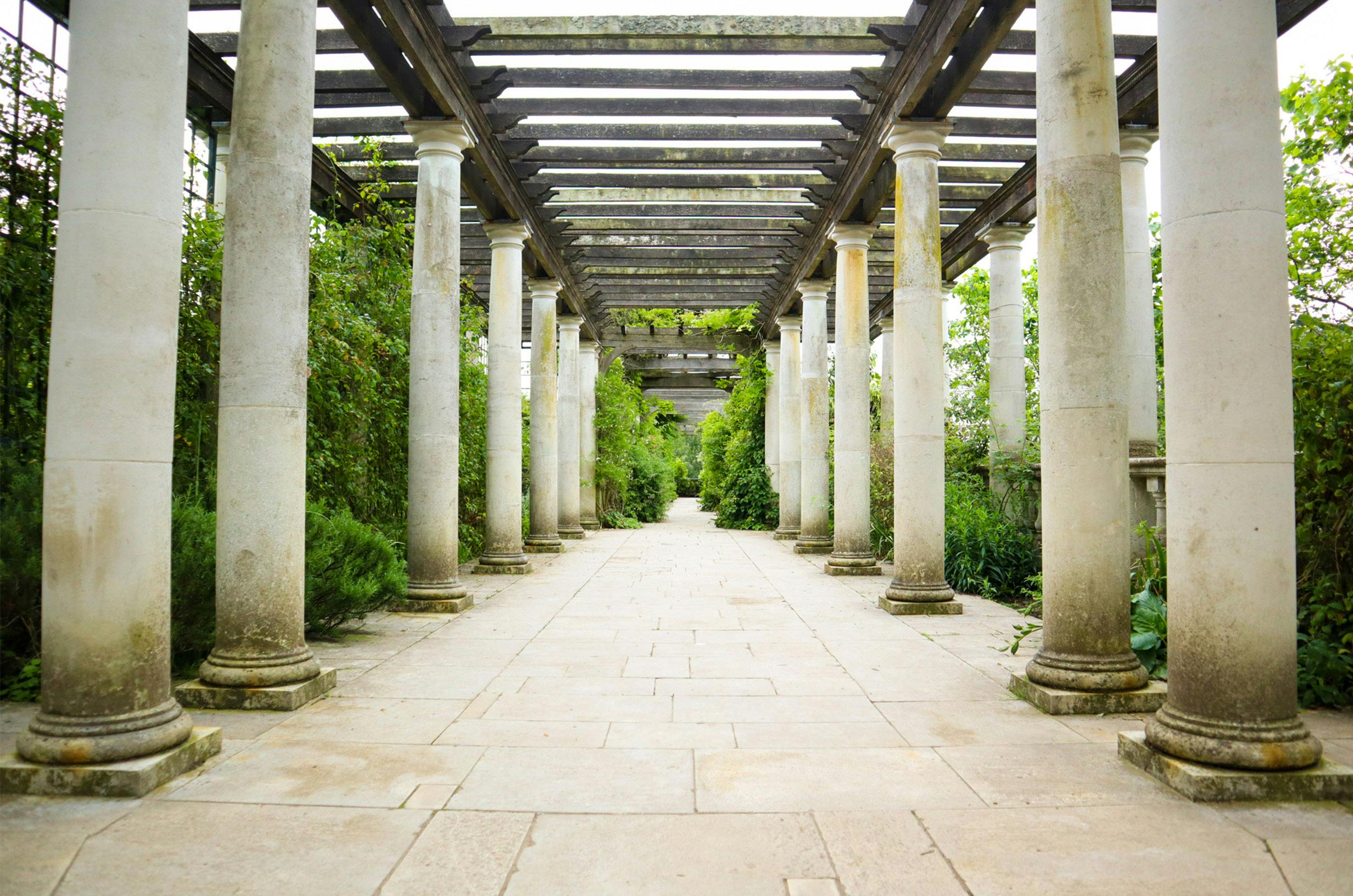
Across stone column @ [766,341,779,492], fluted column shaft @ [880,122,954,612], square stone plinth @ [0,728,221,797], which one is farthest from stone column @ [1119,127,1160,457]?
stone column @ [766,341,779,492]

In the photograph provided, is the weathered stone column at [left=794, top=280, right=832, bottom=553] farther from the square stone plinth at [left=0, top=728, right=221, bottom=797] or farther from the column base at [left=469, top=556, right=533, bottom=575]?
the square stone plinth at [left=0, top=728, right=221, bottom=797]

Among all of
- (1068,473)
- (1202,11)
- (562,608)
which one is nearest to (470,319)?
(562,608)

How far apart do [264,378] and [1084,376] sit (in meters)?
5.07

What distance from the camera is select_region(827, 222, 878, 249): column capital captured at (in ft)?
41.7

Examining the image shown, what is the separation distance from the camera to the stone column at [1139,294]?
32.4 ft

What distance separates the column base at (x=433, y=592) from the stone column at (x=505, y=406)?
3212 mm

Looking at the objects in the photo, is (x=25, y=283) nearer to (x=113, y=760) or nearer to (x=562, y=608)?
(x=113, y=760)

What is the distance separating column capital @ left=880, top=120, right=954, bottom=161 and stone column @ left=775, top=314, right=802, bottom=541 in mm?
9512

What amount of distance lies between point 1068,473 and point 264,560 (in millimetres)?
5004

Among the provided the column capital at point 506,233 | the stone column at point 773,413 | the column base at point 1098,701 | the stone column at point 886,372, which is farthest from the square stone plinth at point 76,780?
the stone column at point 773,413

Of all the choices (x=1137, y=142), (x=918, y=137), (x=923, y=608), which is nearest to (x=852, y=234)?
(x=918, y=137)

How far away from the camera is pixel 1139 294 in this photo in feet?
33.1

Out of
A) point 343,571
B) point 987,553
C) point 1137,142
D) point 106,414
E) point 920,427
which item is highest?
point 1137,142

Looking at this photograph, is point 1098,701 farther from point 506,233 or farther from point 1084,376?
point 506,233
